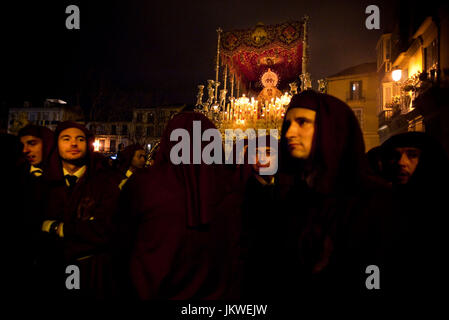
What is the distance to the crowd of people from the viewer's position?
55.2 inches

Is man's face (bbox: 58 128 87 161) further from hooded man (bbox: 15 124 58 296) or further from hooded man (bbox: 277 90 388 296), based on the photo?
hooded man (bbox: 277 90 388 296)

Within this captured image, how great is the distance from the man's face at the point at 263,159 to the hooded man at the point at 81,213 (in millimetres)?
1894

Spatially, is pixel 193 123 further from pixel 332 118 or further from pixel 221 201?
pixel 332 118

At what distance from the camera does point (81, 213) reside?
2.90 meters

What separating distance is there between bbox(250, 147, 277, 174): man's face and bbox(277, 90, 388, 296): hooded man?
2110 millimetres

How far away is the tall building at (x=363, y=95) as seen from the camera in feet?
105

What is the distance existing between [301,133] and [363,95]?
35.5 metres

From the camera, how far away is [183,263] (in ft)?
6.52

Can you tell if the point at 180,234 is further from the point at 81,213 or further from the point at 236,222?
the point at 81,213

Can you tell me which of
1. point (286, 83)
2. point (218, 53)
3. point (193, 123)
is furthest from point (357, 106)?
point (193, 123)

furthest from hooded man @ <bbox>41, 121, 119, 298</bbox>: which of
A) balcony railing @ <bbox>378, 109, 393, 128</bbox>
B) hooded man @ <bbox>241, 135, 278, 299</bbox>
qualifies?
balcony railing @ <bbox>378, 109, 393, 128</bbox>

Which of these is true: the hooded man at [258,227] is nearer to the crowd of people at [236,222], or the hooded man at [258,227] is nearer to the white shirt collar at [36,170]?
the crowd of people at [236,222]

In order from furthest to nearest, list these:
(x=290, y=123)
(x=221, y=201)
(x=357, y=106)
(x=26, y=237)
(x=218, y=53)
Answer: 1. (x=357, y=106)
2. (x=218, y=53)
3. (x=26, y=237)
4. (x=221, y=201)
5. (x=290, y=123)

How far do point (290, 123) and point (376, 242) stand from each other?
0.83 metres
